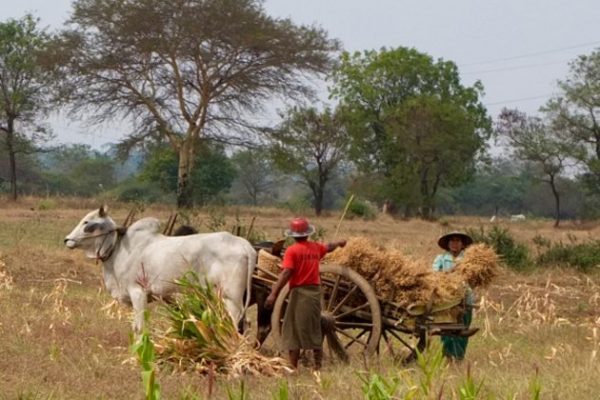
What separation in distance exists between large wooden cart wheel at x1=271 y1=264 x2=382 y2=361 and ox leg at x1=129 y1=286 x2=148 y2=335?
1.30 metres

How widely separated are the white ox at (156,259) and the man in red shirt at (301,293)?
670 mm

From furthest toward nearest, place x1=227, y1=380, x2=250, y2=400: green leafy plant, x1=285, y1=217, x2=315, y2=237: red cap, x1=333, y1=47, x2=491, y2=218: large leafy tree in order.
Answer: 1. x1=333, y1=47, x2=491, y2=218: large leafy tree
2. x1=285, y1=217, x2=315, y2=237: red cap
3. x1=227, y1=380, x2=250, y2=400: green leafy plant

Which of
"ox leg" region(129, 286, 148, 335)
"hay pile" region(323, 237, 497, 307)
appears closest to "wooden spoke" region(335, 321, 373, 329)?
"hay pile" region(323, 237, 497, 307)

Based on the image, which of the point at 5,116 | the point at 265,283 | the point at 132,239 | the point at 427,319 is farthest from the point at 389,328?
the point at 5,116

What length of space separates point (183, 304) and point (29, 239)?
562 inches

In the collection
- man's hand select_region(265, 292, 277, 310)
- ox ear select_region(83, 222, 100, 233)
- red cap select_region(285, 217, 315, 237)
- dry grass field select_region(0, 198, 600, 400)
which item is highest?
red cap select_region(285, 217, 315, 237)

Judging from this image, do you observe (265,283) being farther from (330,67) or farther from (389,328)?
(330,67)

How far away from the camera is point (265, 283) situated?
32.8 feet

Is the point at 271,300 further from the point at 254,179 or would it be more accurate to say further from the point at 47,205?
the point at 254,179

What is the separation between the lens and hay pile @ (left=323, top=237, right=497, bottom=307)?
9.31m

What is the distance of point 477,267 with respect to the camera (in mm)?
9602

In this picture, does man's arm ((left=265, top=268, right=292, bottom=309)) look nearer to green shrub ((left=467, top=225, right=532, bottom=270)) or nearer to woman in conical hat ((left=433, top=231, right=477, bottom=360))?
woman in conical hat ((left=433, top=231, right=477, bottom=360))

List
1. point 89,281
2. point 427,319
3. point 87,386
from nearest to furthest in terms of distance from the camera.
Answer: point 87,386 < point 427,319 < point 89,281

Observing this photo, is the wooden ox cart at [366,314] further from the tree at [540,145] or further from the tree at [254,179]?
the tree at [254,179]
